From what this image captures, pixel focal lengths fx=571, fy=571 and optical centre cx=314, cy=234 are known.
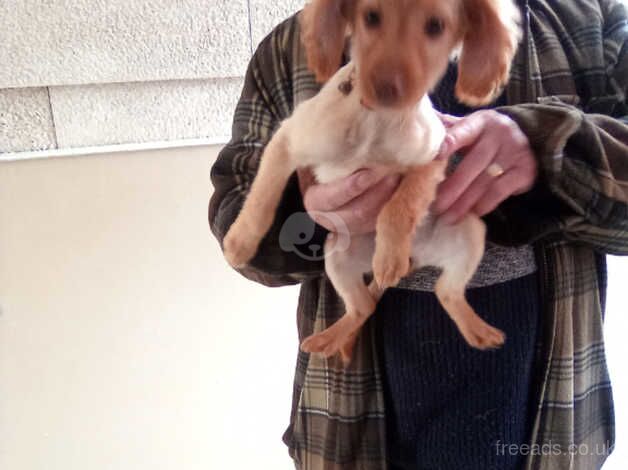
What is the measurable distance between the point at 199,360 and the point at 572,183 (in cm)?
94

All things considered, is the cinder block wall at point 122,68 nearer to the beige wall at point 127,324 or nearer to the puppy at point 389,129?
the beige wall at point 127,324

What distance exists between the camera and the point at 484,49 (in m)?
0.50

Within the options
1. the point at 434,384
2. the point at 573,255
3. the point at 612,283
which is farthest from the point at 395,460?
the point at 612,283

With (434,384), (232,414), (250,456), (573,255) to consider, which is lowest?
(250,456)

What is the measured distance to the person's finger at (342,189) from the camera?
52 cm

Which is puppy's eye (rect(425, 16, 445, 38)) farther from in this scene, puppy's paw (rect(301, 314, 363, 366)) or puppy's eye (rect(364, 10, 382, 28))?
puppy's paw (rect(301, 314, 363, 366))

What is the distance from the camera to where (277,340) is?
134 cm

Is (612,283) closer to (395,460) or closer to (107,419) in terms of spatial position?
(395,460)

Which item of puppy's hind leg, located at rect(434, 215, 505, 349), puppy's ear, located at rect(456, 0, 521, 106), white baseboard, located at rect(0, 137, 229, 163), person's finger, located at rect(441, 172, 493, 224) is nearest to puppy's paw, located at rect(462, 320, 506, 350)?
puppy's hind leg, located at rect(434, 215, 505, 349)

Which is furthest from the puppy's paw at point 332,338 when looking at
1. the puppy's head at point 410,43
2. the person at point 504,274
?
the puppy's head at point 410,43

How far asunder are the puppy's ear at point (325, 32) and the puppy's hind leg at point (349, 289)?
0.17 metres

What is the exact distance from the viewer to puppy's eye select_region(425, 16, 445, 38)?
46 centimetres

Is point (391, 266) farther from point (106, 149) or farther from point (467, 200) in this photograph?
point (106, 149)

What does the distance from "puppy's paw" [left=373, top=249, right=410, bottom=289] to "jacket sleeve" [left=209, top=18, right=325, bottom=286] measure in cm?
15
